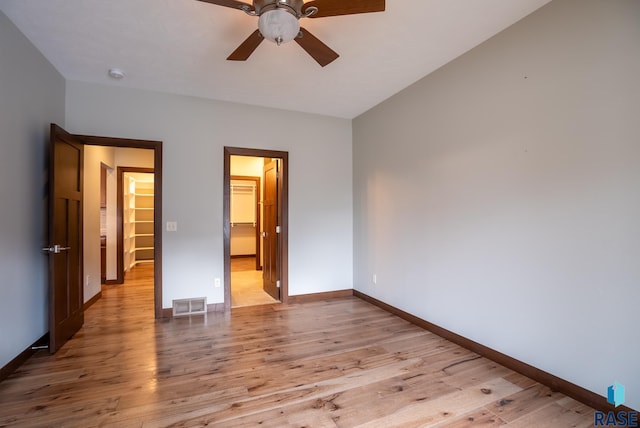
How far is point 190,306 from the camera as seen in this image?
375 centimetres

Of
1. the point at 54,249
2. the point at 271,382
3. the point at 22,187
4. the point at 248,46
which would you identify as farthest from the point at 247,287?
the point at 248,46

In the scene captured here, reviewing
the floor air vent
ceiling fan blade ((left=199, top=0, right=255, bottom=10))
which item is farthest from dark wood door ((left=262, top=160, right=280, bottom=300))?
ceiling fan blade ((left=199, top=0, right=255, bottom=10))

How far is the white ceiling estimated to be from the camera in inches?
86.5

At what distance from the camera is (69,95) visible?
3.31m

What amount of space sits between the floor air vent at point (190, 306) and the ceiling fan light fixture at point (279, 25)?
10.5ft

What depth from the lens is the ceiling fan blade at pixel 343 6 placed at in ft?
5.86

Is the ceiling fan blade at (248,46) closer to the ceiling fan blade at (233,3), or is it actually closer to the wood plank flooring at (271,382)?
the ceiling fan blade at (233,3)

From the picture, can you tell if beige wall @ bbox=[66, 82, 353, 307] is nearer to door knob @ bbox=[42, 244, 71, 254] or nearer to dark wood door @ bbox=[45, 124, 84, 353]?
dark wood door @ bbox=[45, 124, 84, 353]

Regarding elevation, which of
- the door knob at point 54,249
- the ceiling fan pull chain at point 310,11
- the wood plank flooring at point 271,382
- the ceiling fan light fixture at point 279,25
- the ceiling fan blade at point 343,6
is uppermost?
the ceiling fan blade at point 343,6

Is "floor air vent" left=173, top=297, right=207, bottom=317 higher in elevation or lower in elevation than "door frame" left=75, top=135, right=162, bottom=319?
lower

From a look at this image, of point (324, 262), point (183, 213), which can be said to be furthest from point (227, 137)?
point (324, 262)

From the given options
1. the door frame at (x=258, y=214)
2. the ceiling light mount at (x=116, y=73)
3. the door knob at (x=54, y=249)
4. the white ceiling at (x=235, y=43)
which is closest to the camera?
the white ceiling at (x=235, y=43)

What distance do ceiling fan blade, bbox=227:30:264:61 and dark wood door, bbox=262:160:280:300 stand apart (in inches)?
84.5

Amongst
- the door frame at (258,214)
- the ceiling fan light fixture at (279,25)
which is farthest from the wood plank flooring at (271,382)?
the door frame at (258,214)
